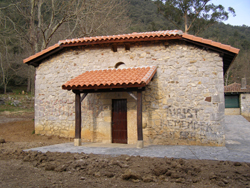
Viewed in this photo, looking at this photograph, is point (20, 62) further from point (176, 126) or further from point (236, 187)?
point (236, 187)

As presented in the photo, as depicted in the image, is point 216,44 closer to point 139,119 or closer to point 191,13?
point 139,119

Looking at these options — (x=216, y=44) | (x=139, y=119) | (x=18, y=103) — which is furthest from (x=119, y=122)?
(x=18, y=103)

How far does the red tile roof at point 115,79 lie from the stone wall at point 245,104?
1862cm

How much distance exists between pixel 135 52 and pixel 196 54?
2.29 meters

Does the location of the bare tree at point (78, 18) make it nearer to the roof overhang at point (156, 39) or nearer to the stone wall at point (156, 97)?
the roof overhang at point (156, 39)

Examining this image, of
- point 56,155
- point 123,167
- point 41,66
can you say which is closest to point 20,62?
point 41,66

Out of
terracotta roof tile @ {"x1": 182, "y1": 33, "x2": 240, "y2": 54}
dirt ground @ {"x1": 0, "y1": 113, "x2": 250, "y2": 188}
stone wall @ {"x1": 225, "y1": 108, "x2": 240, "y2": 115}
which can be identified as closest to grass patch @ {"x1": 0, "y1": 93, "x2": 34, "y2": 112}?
dirt ground @ {"x1": 0, "y1": 113, "x2": 250, "y2": 188}

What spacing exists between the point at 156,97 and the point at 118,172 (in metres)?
4.09

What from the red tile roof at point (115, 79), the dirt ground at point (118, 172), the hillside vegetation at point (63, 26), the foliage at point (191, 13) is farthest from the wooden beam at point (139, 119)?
the foliage at point (191, 13)

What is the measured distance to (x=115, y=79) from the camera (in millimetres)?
7043

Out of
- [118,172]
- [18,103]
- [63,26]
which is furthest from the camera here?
[18,103]

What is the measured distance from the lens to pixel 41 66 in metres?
9.31

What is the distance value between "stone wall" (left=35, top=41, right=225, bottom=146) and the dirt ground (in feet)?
8.87

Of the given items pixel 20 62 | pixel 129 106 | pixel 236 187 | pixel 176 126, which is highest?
pixel 20 62
